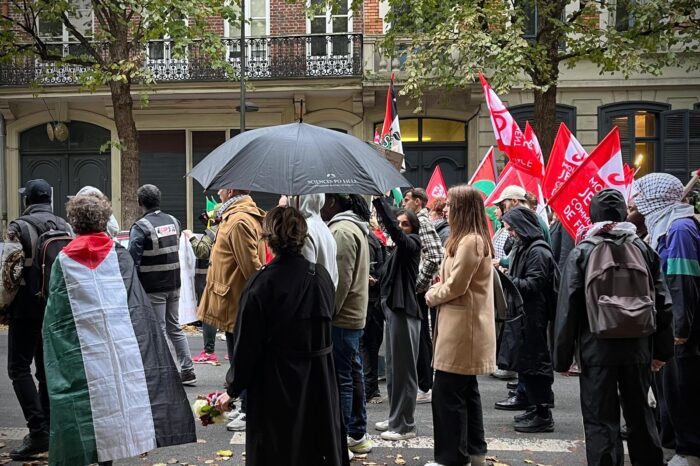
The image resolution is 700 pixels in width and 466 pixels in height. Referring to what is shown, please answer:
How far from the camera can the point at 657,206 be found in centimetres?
561

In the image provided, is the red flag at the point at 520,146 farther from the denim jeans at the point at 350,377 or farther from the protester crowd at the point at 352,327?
the denim jeans at the point at 350,377

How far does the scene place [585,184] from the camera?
830cm

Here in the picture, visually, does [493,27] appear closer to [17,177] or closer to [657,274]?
[657,274]

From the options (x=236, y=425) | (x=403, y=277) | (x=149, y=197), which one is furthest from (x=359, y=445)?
(x=149, y=197)

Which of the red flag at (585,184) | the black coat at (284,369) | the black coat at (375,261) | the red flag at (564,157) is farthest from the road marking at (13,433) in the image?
the red flag at (564,157)

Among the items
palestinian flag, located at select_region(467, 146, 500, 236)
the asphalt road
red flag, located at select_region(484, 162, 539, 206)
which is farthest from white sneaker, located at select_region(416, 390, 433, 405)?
palestinian flag, located at select_region(467, 146, 500, 236)

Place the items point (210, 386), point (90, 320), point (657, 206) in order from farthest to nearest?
point (210, 386), point (657, 206), point (90, 320)

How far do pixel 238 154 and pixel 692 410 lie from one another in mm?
3619

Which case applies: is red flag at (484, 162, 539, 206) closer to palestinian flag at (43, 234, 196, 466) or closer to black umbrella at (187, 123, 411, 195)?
black umbrella at (187, 123, 411, 195)

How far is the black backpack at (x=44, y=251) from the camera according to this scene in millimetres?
5695

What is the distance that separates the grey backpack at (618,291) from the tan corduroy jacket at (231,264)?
265 cm

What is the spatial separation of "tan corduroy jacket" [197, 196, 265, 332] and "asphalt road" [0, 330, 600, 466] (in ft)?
3.22

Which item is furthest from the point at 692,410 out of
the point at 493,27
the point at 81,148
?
the point at 81,148

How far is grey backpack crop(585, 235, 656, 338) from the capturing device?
189 inches
